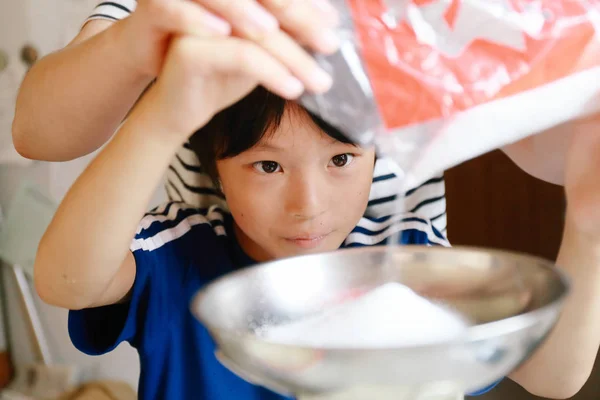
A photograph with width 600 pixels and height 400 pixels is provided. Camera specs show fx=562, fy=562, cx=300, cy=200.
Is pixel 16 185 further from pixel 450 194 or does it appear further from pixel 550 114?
pixel 550 114

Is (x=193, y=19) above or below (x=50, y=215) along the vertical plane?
above

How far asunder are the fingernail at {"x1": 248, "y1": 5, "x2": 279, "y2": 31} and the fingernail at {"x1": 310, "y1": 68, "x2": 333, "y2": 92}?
29 millimetres

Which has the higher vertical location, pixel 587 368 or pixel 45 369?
pixel 587 368

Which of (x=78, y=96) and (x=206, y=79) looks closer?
(x=206, y=79)

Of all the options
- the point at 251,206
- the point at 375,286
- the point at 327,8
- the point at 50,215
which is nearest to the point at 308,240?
the point at 251,206

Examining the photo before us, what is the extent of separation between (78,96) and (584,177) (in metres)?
0.36

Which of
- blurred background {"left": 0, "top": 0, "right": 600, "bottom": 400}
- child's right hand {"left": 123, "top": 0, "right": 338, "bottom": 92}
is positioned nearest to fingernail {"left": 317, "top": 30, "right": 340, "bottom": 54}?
child's right hand {"left": 123, "top": 0, "right": 338, "bottom": 92}

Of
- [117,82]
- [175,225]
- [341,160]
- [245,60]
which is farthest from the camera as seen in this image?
[175,225]

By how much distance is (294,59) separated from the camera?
0.27m

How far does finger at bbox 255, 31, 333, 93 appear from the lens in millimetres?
266

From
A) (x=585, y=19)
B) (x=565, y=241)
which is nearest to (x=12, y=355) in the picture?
(x=565, y=241)

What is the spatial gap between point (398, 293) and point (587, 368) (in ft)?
Answer: 0.88

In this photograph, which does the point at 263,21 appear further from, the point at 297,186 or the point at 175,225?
the point at 175,225

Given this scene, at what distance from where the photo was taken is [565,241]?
1.40 ft
